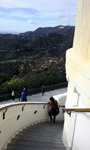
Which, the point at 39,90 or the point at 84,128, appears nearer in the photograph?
the point at 84,128

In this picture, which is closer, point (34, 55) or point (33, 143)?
point (33, 143)

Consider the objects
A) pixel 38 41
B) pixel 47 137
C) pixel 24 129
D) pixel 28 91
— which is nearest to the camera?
pixel 47 137

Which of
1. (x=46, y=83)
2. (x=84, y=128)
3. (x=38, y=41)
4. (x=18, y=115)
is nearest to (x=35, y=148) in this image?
(x=18, y=115)

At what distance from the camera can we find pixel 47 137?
4176 millimetres

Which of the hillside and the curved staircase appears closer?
the curved staircase

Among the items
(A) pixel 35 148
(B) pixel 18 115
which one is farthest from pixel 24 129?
(A) pixel 35 148

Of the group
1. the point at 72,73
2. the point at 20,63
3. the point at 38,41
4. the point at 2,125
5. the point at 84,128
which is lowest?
the point at 20,63

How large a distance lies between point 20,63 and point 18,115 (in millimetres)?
30739

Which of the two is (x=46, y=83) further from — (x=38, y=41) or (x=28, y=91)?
(x=38, y=41)

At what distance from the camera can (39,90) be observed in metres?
11.0

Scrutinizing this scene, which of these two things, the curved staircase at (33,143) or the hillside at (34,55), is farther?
the hillside at (34,55)

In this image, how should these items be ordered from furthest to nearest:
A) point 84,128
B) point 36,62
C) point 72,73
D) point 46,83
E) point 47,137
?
1. point 36,62
2. point 46,83
3. point 47,137
4. point 72,73
5. point 84,128

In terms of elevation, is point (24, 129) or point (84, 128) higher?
point (84, 128)

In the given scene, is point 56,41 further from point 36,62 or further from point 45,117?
point 45,117
